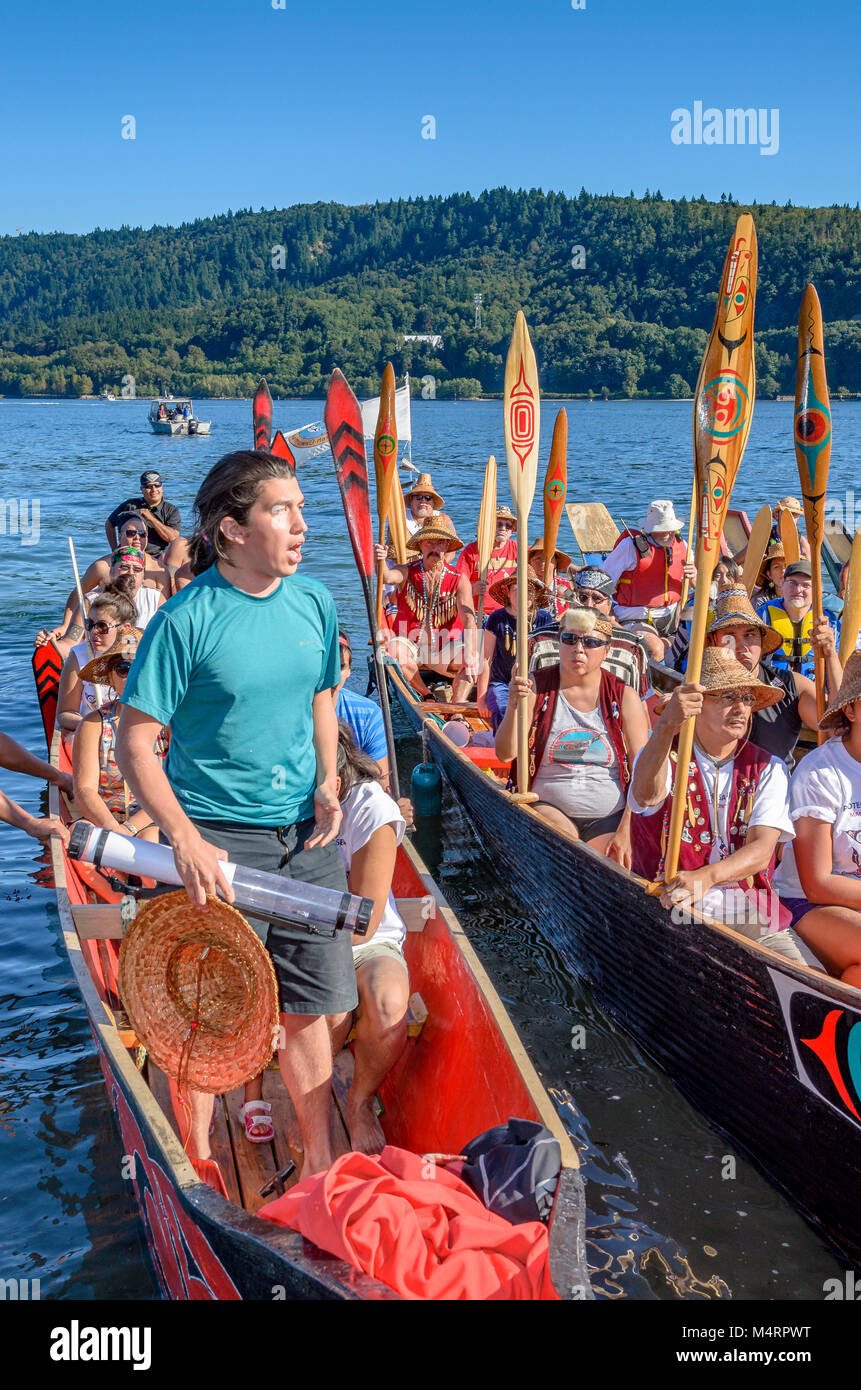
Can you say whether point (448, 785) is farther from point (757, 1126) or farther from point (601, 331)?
point (601, 331)

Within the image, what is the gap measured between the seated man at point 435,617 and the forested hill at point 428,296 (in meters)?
50.7

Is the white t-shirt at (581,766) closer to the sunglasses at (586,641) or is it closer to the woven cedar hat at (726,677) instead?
the sunglasses at (586,641)

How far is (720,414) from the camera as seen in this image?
11.4 feet

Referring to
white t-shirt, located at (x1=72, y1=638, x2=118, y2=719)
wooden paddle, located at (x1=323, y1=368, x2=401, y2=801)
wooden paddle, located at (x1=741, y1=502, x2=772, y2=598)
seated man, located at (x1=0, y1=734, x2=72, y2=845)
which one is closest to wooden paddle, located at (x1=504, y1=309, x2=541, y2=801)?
wooden paddle, located at (x1=323, y1=368, x2=401, y2=801)

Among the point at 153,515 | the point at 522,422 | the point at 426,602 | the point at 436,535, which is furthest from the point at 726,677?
the point at 153,515

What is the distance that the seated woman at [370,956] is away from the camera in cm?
311

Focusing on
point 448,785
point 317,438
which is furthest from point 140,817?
point 317,438

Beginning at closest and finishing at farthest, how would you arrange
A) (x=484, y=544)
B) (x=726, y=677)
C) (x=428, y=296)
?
(x=726, y=677)
(x=484, y=544)
(x=428, y=296)

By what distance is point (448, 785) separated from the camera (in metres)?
7.23

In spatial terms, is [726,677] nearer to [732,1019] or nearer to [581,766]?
[732,1019]

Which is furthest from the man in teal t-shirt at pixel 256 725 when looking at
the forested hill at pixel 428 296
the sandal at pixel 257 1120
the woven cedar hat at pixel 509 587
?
the forested hill at pixel 428 296

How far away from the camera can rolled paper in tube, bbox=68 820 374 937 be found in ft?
7.65

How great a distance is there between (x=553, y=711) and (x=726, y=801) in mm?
1258
